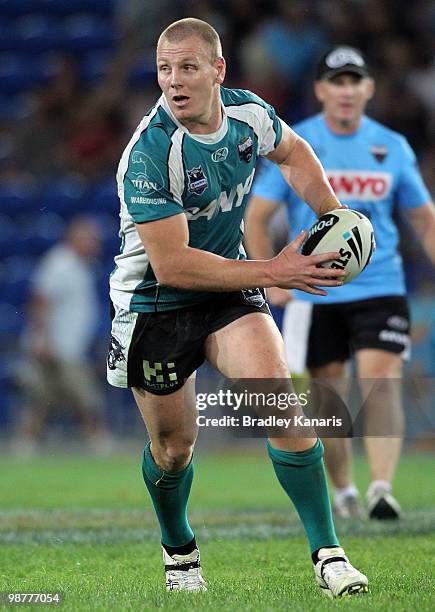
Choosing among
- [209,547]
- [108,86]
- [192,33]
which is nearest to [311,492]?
[209,547]

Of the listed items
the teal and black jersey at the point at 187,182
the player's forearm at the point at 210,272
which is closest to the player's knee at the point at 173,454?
the teal and black jersey at the point at 187,182

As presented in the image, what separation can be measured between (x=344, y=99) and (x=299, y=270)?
9.80ft

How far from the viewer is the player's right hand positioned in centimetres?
→ 424

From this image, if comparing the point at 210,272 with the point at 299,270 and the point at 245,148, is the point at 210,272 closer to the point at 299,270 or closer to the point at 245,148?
the point at 299,270

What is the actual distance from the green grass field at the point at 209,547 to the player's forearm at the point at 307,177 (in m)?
1.46

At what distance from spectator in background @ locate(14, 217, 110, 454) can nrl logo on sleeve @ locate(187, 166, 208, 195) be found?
8193mm

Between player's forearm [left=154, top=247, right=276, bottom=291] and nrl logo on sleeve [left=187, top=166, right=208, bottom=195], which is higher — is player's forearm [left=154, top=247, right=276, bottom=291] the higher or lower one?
the lower one

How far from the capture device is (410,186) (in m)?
6.91

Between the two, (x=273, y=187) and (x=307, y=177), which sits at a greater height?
(x=307, y=177)

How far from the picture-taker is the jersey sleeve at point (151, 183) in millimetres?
4355

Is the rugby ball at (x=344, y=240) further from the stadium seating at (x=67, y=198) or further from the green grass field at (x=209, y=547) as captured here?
the stadium seating at (x=67, y=198)

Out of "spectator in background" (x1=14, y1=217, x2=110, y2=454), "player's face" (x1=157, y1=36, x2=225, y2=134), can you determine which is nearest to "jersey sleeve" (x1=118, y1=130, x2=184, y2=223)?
"player's face" (x1=157, y1=36, x2=225, y2=134)

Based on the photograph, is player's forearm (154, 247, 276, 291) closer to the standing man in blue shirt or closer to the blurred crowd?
the standing man in blue shirt

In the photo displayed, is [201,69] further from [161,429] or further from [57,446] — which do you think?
[57,446]
